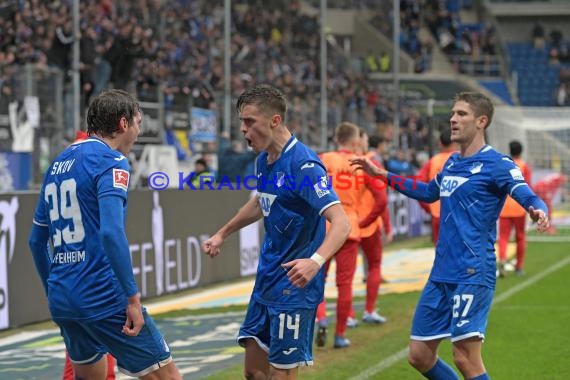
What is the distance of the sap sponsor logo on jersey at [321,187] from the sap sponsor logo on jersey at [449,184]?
1.44 m

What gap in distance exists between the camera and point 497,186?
705 centimetres

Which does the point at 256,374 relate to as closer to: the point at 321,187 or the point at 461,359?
the point at 321,187

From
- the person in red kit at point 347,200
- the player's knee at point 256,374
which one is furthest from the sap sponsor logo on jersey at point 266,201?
the person in red kit at point 347,200

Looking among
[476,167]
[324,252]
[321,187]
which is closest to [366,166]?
[476,167]

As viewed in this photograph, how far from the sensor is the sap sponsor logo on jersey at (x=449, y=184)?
7160 mm

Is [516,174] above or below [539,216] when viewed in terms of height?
above

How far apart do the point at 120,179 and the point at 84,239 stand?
15.5 inches

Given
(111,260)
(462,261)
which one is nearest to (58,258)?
(111,260)

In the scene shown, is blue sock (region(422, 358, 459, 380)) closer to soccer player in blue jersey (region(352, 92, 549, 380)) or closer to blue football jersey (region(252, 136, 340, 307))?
soccer player in blue jersey (region(352, 92, 549, 380))

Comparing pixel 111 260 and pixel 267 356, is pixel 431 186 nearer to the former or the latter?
pixel 267 356

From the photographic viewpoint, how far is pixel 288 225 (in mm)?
6238

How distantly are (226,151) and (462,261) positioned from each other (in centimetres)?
1247

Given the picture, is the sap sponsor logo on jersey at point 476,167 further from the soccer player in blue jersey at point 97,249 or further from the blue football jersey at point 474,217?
the soccer player in blue jersey at point 97,249

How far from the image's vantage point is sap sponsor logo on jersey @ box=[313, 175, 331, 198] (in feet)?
19.6
